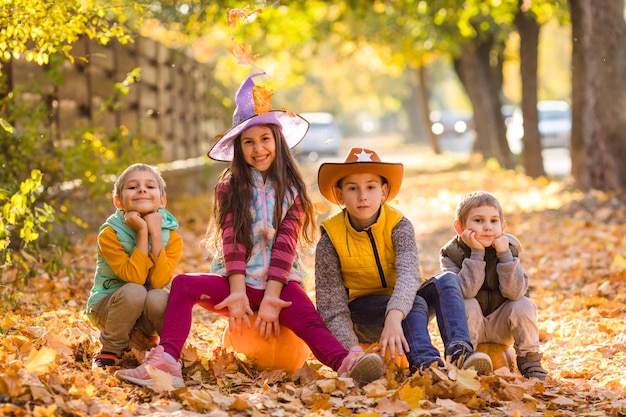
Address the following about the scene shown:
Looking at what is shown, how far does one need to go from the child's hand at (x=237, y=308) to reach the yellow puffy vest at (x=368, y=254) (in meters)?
0.58

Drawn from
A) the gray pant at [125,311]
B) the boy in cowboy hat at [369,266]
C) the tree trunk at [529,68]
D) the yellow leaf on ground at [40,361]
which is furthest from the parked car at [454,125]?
the yellow leaf on ground at [40,361]

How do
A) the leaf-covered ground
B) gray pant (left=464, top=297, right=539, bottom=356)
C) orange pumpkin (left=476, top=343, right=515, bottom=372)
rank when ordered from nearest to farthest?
1. the leaf-covered ground
2. gray pant (left=464, top=297, right=539, bottom=356)
3. orange pumpkin (left=476, top=343, right=515, bottom=372)

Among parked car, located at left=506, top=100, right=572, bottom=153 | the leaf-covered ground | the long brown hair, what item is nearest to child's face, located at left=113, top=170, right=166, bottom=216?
the long brown hair

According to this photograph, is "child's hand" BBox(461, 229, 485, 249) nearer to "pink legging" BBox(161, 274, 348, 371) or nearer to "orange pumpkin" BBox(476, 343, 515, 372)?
"orange pumpkin" BBox(476, 343, 515, 372)

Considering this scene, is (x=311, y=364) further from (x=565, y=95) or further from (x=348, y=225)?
(x=565, y=95)

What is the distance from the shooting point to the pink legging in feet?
14.3

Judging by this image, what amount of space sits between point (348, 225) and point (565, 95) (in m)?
62.6

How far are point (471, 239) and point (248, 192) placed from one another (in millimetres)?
1240

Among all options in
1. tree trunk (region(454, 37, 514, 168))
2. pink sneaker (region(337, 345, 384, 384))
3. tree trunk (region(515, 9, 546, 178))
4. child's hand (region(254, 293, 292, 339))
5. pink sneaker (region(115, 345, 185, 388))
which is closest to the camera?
pink sneaker (region(115, 345, 185, 388))

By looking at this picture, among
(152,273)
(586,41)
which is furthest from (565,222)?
(152,273)

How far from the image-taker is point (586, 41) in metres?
12.3

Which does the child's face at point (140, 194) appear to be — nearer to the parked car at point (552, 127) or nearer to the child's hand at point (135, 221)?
the child's hand at point (135, 221)

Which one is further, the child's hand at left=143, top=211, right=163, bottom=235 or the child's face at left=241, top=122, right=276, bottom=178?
the child's face at left=241, top=122, right=276, bottom=178

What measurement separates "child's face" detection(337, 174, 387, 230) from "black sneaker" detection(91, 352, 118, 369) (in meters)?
1.46
